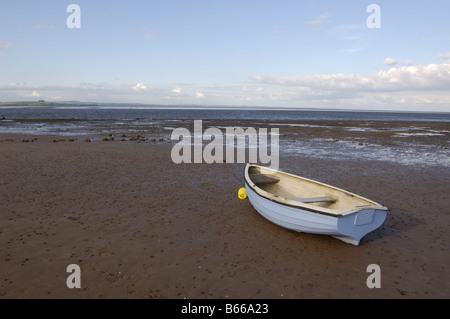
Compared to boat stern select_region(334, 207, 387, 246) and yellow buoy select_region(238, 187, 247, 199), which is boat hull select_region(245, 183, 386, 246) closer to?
boat stern select_region(334, 207, 387, 246)

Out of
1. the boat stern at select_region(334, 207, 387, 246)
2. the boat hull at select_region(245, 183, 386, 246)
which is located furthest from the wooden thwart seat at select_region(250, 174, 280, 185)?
the boat stern at select_region(334, 207, 387, 246)

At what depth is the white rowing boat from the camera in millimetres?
7457

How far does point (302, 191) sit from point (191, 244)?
465 centimetres

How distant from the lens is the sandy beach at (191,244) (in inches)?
250

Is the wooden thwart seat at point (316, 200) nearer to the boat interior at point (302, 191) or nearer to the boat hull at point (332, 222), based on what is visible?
the boat interior at point (302, 191)

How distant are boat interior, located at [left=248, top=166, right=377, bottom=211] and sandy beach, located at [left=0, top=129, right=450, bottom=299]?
3.58 feet

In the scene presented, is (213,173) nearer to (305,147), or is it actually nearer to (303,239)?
(303,239)

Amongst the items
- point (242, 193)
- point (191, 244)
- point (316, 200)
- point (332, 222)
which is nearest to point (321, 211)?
point (332, 222)

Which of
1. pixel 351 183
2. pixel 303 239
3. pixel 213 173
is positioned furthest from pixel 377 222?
pixel 213 173

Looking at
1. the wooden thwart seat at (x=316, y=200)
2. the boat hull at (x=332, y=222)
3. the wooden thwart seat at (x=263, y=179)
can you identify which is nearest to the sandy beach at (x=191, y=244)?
the boat hull at (x=332, y=222)

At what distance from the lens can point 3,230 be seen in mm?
8531

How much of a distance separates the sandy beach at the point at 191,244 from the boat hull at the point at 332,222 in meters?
0.45
